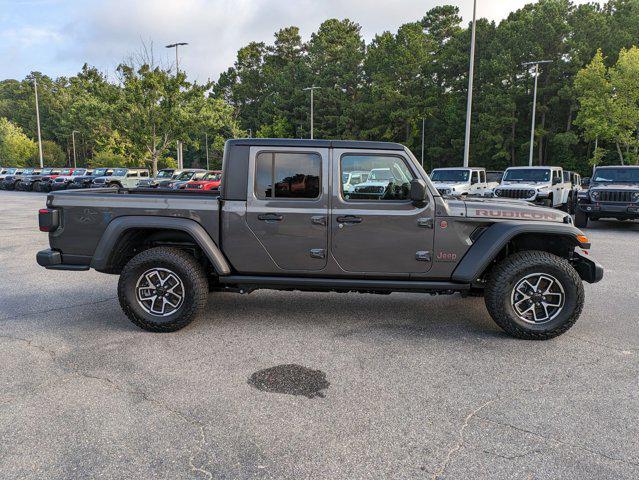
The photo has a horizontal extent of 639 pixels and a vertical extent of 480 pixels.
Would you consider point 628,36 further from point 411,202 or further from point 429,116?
point 411,202

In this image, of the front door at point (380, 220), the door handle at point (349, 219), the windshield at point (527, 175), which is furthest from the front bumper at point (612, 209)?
the door handle at point (349, 219)

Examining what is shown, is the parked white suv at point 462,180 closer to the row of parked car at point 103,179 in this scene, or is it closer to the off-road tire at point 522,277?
the row of parked car at point 103,179

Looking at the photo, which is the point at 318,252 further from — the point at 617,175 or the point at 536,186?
the point at 536,186

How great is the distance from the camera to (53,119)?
77.2 m

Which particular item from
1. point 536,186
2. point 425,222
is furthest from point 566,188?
point 425,222

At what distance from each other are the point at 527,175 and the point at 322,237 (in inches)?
551

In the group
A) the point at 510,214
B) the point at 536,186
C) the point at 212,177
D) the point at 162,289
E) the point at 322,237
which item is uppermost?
the point at 212,177

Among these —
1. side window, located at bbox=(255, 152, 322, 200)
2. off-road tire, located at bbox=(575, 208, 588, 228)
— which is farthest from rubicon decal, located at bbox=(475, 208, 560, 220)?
off-road tire, located at bbox=(575, 208, 588, 228)

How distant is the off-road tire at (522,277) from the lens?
4.48 m

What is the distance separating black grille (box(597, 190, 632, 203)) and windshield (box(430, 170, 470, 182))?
513 cm

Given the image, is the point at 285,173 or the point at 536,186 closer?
the point at 285,173

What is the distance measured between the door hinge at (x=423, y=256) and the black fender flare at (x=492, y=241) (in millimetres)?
286

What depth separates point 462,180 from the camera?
17688mm

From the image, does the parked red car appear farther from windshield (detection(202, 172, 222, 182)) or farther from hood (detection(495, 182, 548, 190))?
hood (detection(495, 182, 548, 190))
